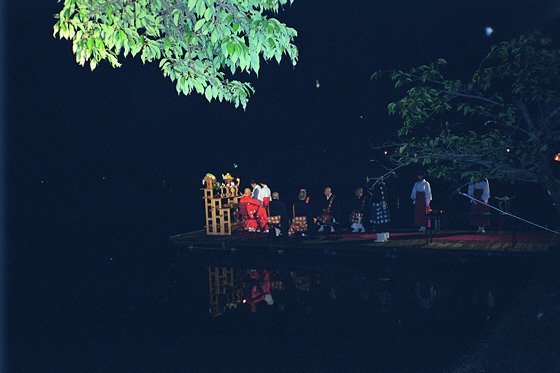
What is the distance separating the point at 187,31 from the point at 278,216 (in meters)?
8.50

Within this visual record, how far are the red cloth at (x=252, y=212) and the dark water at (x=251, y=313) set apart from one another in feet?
4.12

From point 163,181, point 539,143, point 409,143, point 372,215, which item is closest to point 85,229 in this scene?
point 163,181

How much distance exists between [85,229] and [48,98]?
6.78 metres

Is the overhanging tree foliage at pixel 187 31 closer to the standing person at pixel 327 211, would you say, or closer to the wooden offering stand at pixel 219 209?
the standing person at pixel 327 211

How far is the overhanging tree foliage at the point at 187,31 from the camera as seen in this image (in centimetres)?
382

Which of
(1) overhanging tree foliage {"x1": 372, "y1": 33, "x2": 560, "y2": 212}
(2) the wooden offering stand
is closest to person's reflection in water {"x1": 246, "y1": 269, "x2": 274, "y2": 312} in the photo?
(2) the wooden offering stand

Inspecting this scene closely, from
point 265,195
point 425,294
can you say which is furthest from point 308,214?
point 425,294

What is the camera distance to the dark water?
18.3 feet

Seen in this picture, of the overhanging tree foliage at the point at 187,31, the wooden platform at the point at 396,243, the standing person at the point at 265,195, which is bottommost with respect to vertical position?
the wooden platform at the point at 396,243

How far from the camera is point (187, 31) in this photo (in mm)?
4699

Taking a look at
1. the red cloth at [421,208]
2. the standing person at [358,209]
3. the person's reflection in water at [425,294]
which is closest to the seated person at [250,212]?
the standing person at [358,209]

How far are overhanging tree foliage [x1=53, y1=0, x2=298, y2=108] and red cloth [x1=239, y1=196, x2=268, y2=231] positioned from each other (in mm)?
7834

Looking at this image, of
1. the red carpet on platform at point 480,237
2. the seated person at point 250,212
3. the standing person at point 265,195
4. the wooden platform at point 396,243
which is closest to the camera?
the wooden platform at point 396,243

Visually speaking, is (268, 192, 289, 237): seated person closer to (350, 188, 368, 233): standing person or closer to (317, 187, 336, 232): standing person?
(317, 187, 336, 232): standing person
